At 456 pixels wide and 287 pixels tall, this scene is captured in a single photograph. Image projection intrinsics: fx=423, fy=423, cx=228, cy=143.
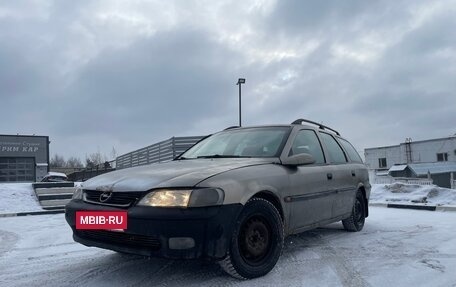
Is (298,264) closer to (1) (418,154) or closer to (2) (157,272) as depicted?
(2) (157,272)

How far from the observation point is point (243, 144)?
5.14 metres

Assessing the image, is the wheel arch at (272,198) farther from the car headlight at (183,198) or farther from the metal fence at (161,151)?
the metal fence at (161,151)

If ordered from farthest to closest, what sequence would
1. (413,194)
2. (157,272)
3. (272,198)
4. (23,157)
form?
(23,157) → (413,194) → (272,198) → (157,272)

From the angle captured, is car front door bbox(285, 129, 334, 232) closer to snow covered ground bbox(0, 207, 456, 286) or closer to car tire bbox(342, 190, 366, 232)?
snow covered ground bbox(0, 207, 456, 286)

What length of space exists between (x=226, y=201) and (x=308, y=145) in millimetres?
2126

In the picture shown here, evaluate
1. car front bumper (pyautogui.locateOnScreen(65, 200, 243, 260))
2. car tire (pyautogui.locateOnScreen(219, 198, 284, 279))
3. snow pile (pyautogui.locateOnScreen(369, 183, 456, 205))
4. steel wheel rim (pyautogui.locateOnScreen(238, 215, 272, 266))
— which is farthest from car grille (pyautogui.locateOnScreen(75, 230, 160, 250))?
snow pile (pyautogui.locateOnScreen(369, 183, 456, 205))

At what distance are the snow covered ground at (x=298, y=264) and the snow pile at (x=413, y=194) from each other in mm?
4510

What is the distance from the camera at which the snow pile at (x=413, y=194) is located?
11014mm

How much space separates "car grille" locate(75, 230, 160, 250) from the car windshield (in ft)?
5.29

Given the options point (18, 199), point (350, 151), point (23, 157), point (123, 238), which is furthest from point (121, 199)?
point (23, 157)

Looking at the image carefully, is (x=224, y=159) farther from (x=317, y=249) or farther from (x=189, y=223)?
(x=317, y=249)

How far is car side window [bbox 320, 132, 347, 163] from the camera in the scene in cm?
595

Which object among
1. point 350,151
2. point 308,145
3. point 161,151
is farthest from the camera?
point 161,151

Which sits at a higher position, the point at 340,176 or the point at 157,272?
the point at 340,176
